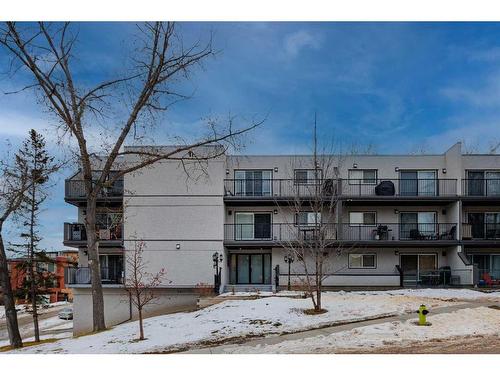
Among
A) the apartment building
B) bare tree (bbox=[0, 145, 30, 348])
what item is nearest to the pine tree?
bare tree (bbox=[0, 145, 30, 348])

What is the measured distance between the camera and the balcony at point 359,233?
1600 centimetres

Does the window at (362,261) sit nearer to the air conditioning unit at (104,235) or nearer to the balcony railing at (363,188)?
the balcony railing at (363,188)

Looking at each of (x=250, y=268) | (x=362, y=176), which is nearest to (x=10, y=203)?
(x=250, y=268)

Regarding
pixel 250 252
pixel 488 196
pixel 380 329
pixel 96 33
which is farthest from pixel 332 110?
pixel 488 196

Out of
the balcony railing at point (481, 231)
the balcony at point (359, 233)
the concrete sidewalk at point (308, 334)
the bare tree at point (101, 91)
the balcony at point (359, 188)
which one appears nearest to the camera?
the concrete sidewalk at point (308, 334)

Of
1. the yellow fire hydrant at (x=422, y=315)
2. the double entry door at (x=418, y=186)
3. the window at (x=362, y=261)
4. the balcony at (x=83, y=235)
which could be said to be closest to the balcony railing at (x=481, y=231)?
the double entry door at (x=418, y=186)

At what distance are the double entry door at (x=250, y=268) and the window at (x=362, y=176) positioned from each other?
14.3ft

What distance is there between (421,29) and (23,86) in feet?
30.5

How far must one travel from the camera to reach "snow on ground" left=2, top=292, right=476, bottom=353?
858 cm

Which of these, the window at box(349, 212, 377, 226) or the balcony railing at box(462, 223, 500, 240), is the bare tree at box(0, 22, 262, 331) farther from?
the balcony railing at box(462, 223, 500, 240)

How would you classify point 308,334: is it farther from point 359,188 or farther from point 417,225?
point 417,225

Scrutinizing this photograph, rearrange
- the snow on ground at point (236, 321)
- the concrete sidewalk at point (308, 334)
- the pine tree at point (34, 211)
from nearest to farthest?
the concrete sidewalk at point (308, 334), the snow on ground at point (236, 321), the pine tree at point (34, 211)

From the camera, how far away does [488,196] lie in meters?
16.3

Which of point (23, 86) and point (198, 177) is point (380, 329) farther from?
point (23, 86)
